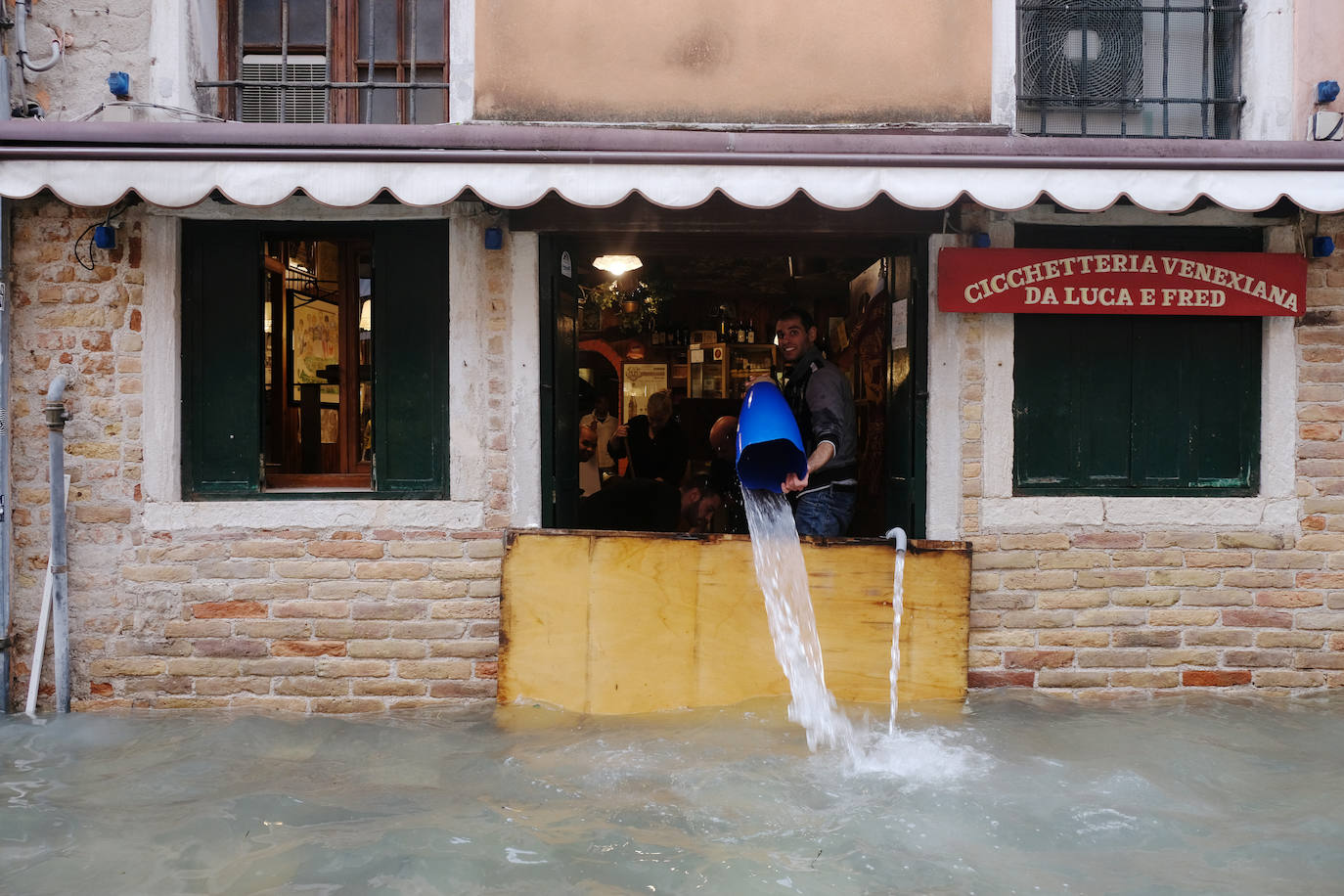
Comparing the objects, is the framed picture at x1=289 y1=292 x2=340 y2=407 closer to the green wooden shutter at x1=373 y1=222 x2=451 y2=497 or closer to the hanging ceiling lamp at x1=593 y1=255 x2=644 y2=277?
the green wooden shutter at x1=373 y1=222 x2=451 y2=497

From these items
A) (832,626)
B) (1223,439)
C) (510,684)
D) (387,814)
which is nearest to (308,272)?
(510,684)

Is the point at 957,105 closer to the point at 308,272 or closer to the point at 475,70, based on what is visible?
the point at 475,70

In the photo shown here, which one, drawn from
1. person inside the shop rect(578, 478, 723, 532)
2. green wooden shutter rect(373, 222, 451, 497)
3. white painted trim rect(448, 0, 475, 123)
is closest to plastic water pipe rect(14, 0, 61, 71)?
green wooden shutter rect(373, 222, 451, 497)

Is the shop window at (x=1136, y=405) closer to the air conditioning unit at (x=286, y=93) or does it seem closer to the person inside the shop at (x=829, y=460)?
the person inside the shop at (x=829, y=460)

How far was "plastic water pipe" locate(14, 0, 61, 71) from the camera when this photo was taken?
5047 millimetres

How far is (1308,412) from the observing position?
17.2ft

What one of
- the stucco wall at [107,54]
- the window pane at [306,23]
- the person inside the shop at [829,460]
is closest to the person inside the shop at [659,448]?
the person inside the shop at [829,460]

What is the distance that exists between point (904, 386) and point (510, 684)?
2.70m

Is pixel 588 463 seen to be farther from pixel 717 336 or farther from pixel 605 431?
pixel 717 336

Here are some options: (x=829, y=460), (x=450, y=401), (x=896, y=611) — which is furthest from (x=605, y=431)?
(x=896, y=611)

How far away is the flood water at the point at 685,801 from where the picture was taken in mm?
3377

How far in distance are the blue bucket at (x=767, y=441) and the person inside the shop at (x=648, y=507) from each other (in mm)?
1060

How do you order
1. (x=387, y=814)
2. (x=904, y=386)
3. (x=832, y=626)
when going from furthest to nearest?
(x=904, y=386)
(x=832, y=626)
(x=387, y=814)

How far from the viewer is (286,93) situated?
5559 mm
